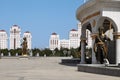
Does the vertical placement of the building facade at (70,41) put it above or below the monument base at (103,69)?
above

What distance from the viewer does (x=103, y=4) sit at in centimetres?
2216

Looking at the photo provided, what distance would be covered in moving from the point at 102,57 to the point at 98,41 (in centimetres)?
A: 92

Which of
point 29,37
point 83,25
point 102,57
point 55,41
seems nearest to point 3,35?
point 29,37

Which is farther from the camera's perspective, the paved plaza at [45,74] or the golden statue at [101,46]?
the golden statue at [101,46]

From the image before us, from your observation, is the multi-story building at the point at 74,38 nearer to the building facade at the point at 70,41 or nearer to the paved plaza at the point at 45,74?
the building facade at the point at 70,41

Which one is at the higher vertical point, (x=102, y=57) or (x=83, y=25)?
(x=83, y=25)

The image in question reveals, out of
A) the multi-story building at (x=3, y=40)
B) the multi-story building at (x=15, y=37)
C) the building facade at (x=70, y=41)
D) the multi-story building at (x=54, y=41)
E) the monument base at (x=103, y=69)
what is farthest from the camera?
the multi-story building at (x=54, y=41)

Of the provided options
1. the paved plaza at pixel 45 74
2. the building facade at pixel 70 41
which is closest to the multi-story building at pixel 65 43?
the building facade at pixel 70 41

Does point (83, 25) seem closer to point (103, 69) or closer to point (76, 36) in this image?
point (103, 69)

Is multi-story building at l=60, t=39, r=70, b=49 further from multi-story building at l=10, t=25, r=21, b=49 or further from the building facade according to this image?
multi-story building at l=10, t=25, r=21, b=49

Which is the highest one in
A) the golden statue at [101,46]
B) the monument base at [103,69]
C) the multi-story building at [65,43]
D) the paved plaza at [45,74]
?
the multi-story building at [65,43]

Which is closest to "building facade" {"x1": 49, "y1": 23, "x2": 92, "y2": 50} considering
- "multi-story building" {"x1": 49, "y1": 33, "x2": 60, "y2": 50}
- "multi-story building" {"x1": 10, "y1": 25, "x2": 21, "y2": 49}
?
"multi-story building" {"x1": 49, "y1": 33, "x2": 60, "y2": 50}

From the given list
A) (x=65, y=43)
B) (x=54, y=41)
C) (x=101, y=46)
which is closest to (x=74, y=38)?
(x=54, y=41)

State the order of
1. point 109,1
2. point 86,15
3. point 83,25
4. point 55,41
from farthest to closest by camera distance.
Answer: point 55,41 → point 83,25 → point 86,15 → point 109,1
